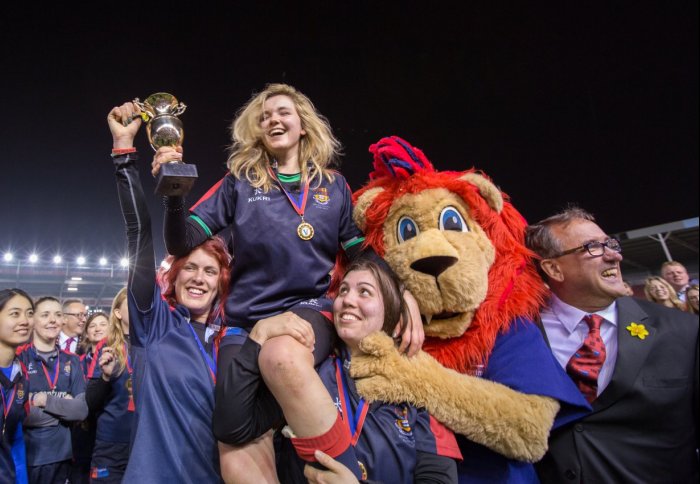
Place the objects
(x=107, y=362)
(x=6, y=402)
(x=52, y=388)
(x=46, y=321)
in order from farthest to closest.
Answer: (x=46, y=321) → (x=52, y=388) → (x=107, y=362) → (x=6, y=402)

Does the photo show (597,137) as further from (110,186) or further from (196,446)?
(110,186)

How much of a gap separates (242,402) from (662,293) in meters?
5.10

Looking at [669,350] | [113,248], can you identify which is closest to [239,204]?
[669,350]

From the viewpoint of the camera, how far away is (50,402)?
141 inches

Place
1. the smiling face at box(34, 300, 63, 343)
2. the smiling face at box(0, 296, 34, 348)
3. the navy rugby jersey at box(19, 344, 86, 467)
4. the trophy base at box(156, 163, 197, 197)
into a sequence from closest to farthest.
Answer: the trophy base at box(156, 163, 197, 197), the smiling face at box(0, 296, 34, 348), the navy rugby jersey at box(19, 344, 86, 467), the smiling face at box(34, 300, 63, 343)

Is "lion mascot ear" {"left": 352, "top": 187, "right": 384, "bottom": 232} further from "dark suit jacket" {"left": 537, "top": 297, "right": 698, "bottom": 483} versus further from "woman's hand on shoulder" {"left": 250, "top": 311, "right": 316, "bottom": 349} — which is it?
"dark suit jacket" {"left": 537, "top": 297, "right": 698, "bottom": 483}

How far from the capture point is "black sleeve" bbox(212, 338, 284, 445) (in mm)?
1393

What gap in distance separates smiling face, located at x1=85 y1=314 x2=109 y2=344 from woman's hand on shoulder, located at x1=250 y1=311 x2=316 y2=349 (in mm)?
4136

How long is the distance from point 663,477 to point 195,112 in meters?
4.80

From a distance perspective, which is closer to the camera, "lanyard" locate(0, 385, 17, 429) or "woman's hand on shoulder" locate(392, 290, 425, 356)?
"woman's hand on shoulder" locate(392, 290, 425, 356)

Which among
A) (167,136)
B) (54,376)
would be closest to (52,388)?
(54,376)

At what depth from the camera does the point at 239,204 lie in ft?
6.01

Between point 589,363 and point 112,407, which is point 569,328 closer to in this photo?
point 589,363

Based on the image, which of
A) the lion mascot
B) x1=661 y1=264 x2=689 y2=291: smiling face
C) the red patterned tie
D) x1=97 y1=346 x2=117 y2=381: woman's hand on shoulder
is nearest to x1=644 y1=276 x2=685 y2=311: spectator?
x1=661 y1=264 x2=689 y2=291: smiling face
